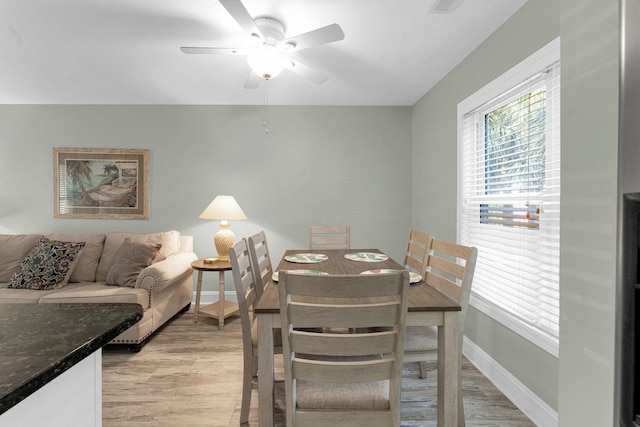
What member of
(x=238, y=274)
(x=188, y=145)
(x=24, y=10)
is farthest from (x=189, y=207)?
(x=238, y=274)

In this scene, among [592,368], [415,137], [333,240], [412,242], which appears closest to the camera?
[592,368]

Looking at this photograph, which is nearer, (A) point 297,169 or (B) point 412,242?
(B) point 412,242

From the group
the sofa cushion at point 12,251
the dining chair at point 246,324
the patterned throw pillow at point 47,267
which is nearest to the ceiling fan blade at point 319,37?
the dining chair at point 246,324

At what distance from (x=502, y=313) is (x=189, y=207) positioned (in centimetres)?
337

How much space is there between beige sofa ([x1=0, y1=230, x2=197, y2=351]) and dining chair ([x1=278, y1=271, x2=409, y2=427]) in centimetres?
205

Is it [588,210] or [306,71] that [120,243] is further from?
[588,210]

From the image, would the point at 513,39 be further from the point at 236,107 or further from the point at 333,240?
the point at 236,107

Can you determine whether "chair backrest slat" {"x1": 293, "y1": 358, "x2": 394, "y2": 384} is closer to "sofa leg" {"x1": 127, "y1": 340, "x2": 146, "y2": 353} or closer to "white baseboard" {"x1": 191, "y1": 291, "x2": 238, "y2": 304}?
"sofa leg" {"x1": 127, "y1": 340, "x2": 146, "y2": 353}

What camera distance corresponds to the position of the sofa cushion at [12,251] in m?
3.27

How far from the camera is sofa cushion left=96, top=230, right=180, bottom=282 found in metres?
3.32

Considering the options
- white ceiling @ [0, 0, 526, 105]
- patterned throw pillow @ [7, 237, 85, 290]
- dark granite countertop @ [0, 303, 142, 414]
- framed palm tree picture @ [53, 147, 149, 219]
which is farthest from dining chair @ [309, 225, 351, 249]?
dark granite countertop @ [0, 303, 142, 414]

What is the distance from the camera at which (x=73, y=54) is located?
262 cm

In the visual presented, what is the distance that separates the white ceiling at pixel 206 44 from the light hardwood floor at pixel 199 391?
2328 mm

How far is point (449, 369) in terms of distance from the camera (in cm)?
144
